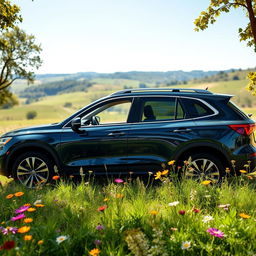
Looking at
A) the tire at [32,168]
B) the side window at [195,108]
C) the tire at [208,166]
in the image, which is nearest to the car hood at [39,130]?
the tire at [32,168]

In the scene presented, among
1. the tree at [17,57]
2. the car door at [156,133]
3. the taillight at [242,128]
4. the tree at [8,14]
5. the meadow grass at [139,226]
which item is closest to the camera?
the meadow grass at [139,226]

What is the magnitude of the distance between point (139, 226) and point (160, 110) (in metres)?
2.85

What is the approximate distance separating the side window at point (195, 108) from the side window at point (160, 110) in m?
0.13

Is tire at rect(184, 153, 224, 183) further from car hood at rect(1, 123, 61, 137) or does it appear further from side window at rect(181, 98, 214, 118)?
car hood at rect(1, 123, 61, 137)

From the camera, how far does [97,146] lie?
576 cm

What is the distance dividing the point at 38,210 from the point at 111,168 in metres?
1.94

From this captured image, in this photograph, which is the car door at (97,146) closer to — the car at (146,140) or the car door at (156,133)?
the car at (146,140)

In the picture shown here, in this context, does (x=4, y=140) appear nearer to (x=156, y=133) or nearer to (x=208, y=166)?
(x=156, y=133)

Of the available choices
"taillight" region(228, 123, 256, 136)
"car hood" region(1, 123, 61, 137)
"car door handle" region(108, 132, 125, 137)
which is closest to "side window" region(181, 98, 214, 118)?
"taillight" region(228, 123, 256, 136)

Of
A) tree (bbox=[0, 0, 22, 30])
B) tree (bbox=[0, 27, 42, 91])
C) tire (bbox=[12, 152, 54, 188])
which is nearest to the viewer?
tire (bbox=[12, 152, 54, 188])

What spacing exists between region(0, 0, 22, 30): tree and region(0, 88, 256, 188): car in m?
8.23

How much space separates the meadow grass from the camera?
2.78 meters

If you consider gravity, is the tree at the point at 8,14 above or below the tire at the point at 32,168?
above

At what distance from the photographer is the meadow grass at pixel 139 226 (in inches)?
109
